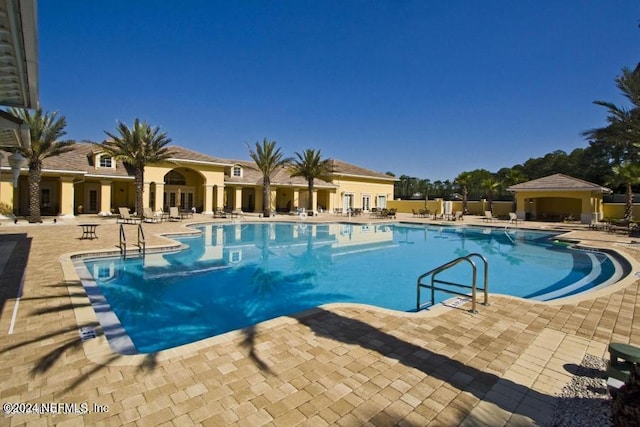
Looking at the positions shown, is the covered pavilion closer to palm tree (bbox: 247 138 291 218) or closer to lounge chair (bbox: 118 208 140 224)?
palm tree (bbox: 247 138 291 218)

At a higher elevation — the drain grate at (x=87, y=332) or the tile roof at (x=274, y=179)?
the tile roof at (x=274, y=179)

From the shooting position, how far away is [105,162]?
26750 mm

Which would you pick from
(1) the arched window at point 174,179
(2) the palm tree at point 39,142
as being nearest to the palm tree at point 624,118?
(2) the palm tree at point 39,142

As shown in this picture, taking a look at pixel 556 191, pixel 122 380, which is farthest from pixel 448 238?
pixel 122 380

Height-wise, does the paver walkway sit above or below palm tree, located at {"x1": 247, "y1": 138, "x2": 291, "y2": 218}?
below

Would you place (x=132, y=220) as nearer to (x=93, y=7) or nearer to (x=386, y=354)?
(x=93, y=7)

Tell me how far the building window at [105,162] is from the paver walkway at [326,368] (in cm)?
2428

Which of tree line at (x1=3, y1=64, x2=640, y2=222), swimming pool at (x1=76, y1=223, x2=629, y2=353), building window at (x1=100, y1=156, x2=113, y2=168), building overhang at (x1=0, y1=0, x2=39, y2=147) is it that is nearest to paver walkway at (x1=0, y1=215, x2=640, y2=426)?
swimming pool at (x1=76, y1=223, x2=629, y2=353)

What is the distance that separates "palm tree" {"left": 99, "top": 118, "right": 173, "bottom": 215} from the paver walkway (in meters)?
19.8

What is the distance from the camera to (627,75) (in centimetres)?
Answer: 1424

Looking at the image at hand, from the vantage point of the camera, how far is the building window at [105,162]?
26.5m

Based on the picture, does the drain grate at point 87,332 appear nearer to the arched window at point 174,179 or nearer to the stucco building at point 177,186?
the stucco building at point 177,186

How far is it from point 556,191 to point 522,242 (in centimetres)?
1385

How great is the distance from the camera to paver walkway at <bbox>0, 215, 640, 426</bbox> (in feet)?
10.0
